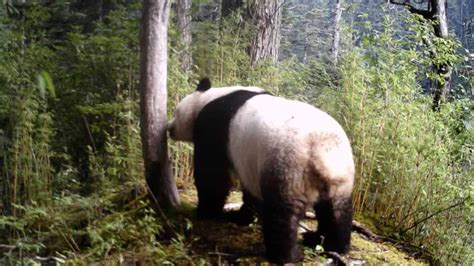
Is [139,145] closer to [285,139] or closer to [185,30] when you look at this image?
[285,139]

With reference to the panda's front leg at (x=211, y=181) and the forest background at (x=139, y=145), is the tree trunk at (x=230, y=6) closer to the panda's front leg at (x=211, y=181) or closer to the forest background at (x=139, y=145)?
the forest background at (x=139, y=145)

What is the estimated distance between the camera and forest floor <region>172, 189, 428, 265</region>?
13.8ft

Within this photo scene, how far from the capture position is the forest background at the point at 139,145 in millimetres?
4461

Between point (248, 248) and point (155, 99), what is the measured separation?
1459 mm

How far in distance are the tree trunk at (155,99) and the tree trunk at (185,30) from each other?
A: 1.75 metres

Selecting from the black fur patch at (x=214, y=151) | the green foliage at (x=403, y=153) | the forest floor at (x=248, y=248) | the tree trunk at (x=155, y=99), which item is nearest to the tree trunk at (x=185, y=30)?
the tree trunk at (x=155, y=99)

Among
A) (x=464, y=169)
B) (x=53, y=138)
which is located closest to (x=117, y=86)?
(x=53, y=138)

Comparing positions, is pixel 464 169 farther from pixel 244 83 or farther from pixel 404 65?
pixel 244 83

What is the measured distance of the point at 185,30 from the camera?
306 inches

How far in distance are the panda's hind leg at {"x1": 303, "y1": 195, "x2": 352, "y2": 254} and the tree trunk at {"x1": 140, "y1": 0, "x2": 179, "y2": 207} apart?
1.40 m

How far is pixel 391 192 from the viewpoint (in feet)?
17.2

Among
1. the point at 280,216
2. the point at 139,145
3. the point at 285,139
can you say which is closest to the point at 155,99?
the point at 139,145

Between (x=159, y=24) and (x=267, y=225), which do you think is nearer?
(x=267, y=225)

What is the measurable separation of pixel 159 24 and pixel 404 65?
7.85ft
